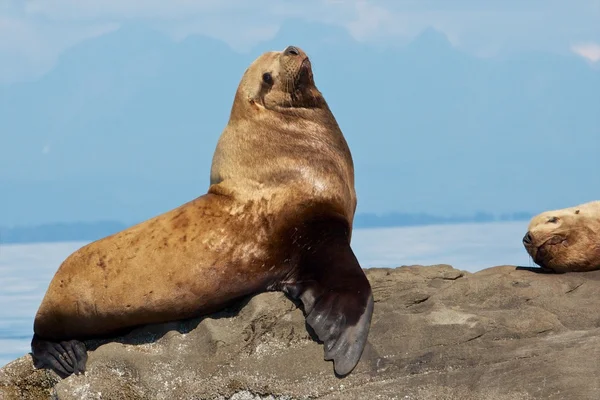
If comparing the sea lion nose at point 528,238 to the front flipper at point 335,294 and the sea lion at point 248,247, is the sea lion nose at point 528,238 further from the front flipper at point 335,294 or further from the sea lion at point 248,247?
the front flipper at point 335,294

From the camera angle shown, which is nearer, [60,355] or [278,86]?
[60,355]

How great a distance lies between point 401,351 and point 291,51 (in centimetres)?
308

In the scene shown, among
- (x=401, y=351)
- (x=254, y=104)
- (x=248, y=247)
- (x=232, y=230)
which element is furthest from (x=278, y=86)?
(x=401, y=351)

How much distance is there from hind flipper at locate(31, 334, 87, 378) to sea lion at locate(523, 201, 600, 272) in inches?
164

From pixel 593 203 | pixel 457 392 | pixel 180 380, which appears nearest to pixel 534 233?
pixel 593 203

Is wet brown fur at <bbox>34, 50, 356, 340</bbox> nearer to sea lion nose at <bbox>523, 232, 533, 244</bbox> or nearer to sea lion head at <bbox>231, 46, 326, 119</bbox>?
sea lion head at <bbox>231, 46, 326, 119</bbox>

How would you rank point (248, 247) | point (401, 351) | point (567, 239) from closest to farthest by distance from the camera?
point (401, 351) → point (248, 247) → point (567, 239)

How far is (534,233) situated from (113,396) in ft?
13.5

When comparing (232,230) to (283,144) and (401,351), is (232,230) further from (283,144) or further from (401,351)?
(401,351)

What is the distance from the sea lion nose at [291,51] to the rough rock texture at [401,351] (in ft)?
6.87

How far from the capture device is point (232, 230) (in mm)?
8250

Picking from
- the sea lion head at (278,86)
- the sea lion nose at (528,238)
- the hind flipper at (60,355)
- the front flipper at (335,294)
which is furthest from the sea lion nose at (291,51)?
the hind flipper at (60,355)

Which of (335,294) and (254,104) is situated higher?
(254,104)

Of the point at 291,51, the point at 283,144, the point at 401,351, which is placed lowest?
the point at 401,351
